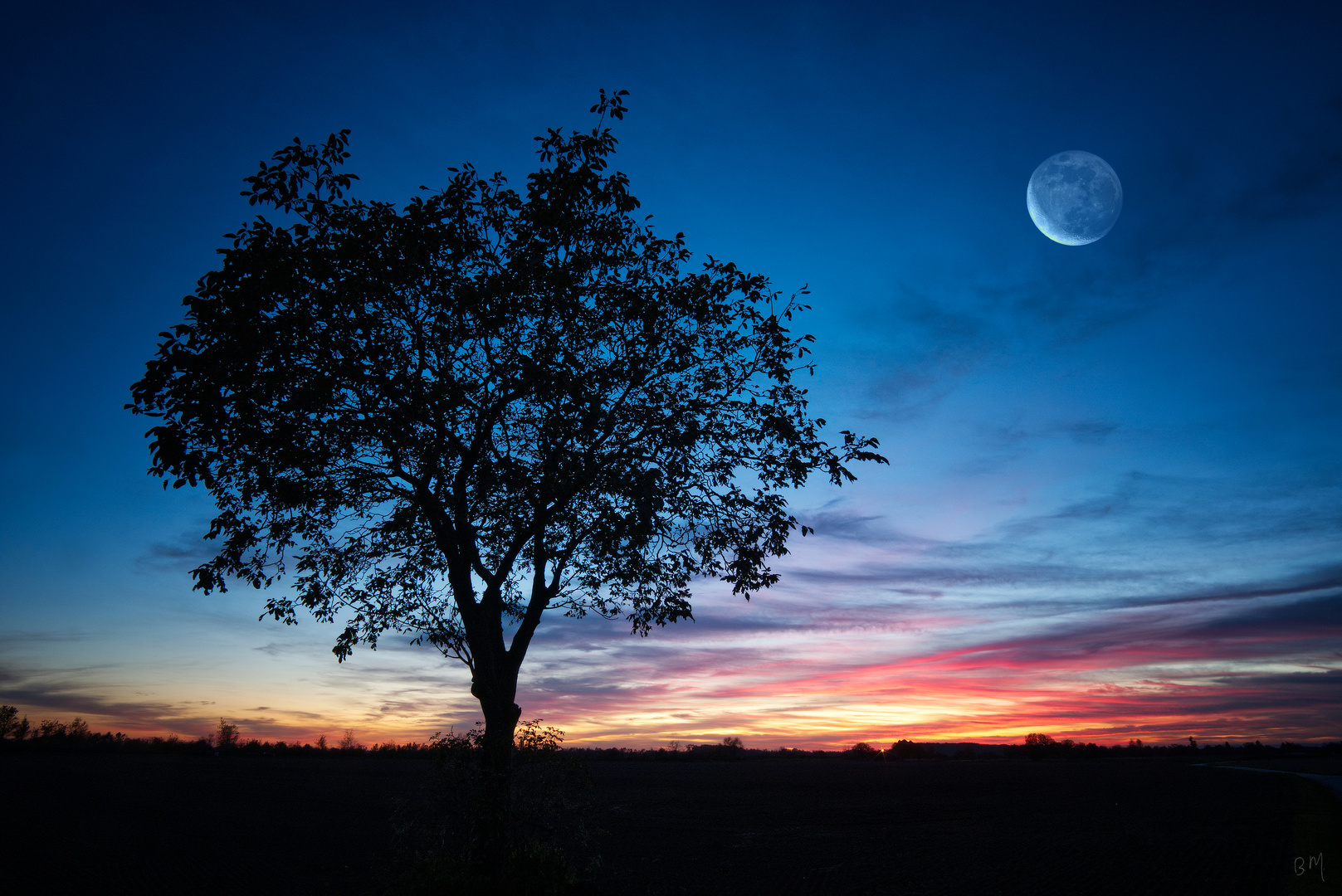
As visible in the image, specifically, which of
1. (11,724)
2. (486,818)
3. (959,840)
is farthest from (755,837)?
(11,724)

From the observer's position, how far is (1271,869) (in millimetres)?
18719

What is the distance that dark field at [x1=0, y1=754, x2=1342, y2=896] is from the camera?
1781 centimetres

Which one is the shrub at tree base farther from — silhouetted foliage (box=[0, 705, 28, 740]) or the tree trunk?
silhouetted foliage (box=[0, 705, 28, 740])

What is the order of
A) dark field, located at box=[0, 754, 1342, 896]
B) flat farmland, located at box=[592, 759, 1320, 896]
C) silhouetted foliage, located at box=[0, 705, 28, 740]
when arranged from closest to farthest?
flat farmland, located at box=[592, 759, 1320, 896]
dark field, located at box=[0, 754, 1342, 896]
silhouetted foliage, located at box=[0, 705, 28, 740]

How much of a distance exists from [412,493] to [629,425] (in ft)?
15.3

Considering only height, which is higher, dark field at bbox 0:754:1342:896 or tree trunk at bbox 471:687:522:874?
tree trunk at bbox 471:687:522:874

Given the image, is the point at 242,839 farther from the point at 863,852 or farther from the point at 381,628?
the point at 863,852

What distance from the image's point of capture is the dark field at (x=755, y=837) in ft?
58.4

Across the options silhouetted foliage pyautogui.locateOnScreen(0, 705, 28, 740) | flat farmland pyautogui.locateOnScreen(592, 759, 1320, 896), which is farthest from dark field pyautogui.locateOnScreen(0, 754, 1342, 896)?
silhouetted foliage pyautogui.locateOnScreen(0, 705, 28, 740)

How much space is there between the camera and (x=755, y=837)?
27219 millimetres

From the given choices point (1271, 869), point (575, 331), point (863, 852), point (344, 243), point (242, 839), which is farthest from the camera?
point (242, 839)

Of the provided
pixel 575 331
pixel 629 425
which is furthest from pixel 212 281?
pixel 629 425

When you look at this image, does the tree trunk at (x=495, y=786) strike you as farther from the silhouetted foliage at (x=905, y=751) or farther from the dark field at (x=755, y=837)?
the silhouetted foliage at (x=905, y=751)

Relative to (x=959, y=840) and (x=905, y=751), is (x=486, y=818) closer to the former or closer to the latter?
(x=959, y=840)
